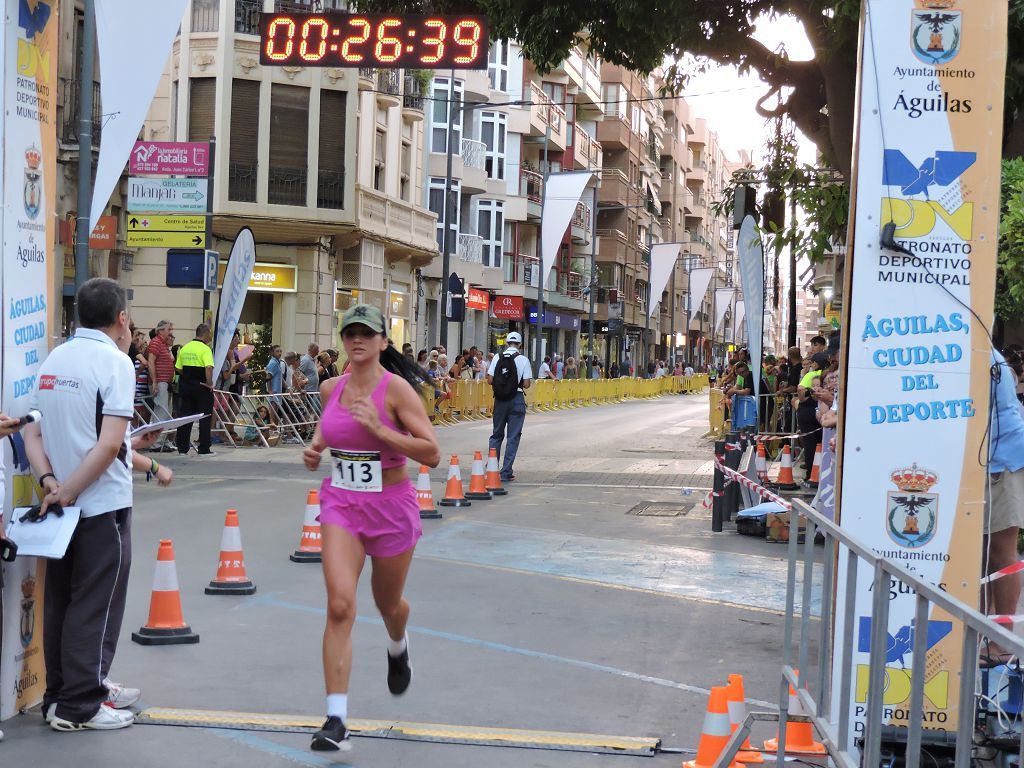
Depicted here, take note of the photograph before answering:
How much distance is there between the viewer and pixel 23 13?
575 cm

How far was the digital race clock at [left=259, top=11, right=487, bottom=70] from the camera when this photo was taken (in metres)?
14.1

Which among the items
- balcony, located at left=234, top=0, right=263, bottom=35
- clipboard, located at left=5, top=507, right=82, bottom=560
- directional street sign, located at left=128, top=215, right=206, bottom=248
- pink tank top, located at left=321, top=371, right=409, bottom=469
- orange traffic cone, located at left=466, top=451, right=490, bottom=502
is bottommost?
orange traffic cone, located at left=466, top=451, right=490, bottom=502

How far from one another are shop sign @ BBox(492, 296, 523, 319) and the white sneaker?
5011 cm

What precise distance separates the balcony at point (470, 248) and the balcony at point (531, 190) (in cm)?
802

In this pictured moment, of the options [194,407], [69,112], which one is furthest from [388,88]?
[194,407]

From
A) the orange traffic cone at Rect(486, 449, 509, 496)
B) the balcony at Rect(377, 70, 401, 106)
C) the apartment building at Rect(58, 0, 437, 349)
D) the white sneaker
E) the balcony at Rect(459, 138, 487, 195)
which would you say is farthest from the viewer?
the balcony at Rect(459, 138, 487, 195)

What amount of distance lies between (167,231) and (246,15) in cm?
1193

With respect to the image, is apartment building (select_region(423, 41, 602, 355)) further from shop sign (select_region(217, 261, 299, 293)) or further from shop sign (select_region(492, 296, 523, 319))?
shop sign (select_region(217, 261, 299, 293))

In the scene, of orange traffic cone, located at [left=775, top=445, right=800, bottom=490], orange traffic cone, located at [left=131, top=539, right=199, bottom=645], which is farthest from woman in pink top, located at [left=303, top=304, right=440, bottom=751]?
orange traffic cone, located at [left=775, top=445, right=800, bottom=490]

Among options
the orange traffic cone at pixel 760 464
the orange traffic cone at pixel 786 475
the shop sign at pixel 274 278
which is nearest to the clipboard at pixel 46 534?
the orange traffic cone at pixel 760 464

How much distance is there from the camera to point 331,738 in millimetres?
5312

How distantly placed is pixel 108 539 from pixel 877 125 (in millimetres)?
3416

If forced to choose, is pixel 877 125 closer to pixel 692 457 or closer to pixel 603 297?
pixel 692 457

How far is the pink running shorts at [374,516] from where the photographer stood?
569 centimetres
